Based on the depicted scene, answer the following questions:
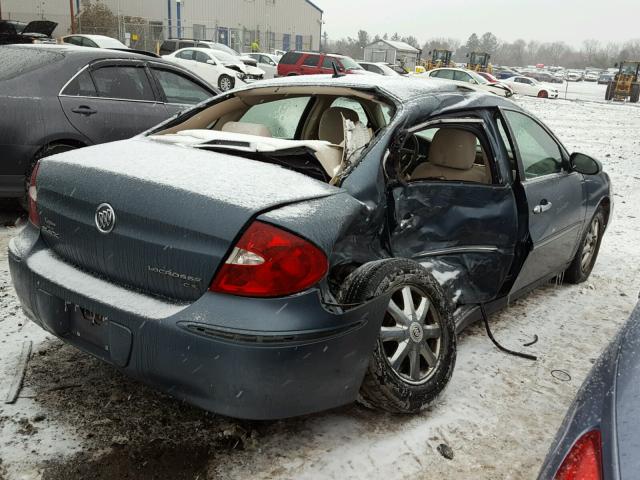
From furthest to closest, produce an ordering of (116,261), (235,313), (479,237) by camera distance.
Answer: (479,237), (116,261), (235,313)

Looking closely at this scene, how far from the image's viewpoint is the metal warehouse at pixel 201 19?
37.3 metres

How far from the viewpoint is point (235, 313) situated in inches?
84.5

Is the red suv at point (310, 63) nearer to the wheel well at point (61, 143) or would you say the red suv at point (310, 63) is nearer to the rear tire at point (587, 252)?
the wheel well at point (61, 143)

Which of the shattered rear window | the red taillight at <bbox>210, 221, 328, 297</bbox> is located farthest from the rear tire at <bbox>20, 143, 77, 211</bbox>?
the red taillight at <bbox>210, 221, 328, 297</bbox>

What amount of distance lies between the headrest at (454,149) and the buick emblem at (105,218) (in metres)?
1.99

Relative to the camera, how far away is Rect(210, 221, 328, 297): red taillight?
7.13 feet

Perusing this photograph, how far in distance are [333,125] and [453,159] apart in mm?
759

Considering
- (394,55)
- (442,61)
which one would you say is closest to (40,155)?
(442,61)

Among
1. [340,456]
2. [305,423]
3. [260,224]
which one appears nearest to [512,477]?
[340,456]

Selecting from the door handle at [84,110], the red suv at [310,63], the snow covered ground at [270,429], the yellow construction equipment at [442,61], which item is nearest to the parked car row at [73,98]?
the door handle at [84,110]

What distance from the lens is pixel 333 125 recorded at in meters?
3.79

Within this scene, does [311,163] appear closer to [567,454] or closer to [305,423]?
[305,423]

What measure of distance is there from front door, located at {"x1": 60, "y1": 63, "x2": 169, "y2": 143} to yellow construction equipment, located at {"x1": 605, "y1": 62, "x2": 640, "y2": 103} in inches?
1338

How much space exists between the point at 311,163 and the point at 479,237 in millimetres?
1084
